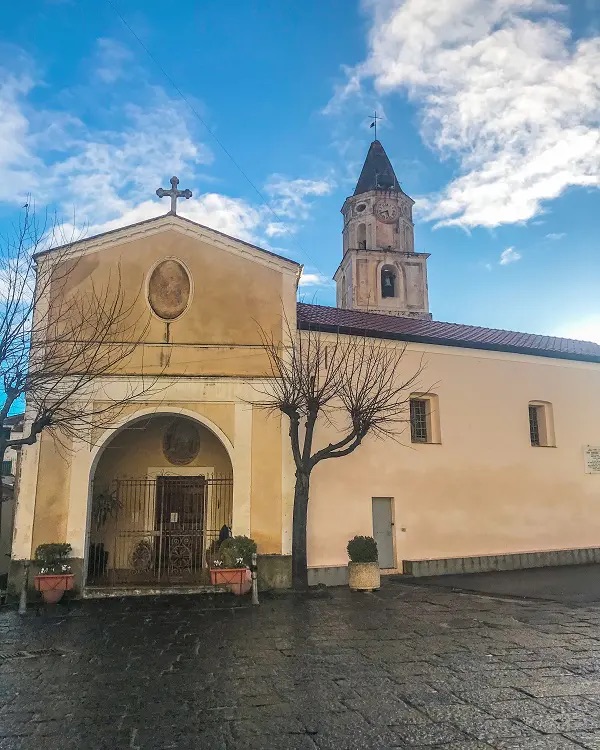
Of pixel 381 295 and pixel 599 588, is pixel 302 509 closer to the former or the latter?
pixel 599 588

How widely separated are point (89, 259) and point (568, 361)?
14.5m

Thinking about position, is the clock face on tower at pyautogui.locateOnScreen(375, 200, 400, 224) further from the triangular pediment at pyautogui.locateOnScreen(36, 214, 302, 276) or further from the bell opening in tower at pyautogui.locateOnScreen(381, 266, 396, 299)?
the triangular pediment at pyautogui.locateOnScreen(36, 214, 302, 276)

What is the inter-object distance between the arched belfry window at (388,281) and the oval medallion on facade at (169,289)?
20274 millimetres

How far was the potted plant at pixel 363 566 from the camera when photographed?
1259 cm

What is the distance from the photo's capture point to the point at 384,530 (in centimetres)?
1477

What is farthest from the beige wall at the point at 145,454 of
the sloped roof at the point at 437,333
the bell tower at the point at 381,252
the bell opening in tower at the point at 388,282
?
the bell opening in tower at the point at 388,282

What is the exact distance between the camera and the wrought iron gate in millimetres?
14852

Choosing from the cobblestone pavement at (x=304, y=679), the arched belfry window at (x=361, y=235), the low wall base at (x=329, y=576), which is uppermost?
the arched belfry window at (x=361, y=235)

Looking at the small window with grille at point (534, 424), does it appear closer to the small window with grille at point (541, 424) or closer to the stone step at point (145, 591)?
the small window with grille at point (541, 424)

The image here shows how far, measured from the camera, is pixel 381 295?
32625 millimetres

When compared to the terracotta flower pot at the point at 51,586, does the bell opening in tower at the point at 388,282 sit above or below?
above

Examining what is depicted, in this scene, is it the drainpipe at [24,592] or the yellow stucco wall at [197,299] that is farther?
the yellow stucco wall at [197,299]

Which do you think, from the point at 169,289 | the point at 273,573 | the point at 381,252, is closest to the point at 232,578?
the point at 273,573

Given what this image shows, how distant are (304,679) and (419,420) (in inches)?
418
